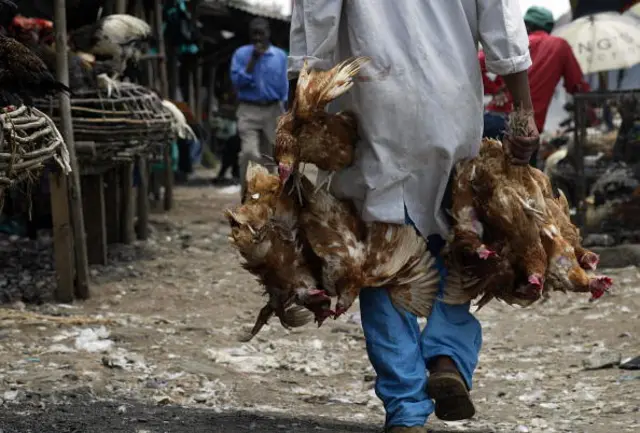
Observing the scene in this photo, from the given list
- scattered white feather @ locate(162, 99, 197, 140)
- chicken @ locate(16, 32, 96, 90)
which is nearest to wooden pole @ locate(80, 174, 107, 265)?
scattered white feather @ locate(162, 99, 197, 140)

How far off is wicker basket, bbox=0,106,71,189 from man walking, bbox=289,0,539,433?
3.11ft

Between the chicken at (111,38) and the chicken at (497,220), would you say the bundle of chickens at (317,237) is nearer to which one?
the chicken at (497,220)

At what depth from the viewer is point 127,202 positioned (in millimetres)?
9789

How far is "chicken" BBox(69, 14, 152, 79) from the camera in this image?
816 centimetres

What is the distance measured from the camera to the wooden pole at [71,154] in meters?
6.93

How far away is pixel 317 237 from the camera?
165 inches

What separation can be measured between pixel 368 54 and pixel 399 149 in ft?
1.19

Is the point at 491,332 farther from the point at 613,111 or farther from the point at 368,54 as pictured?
the point at 613,111

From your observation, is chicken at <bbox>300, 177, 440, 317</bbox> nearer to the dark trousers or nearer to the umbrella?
the umbrella

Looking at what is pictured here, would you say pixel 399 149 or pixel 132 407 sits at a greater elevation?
pixel 399 149

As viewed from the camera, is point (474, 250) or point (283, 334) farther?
point (283, 334)

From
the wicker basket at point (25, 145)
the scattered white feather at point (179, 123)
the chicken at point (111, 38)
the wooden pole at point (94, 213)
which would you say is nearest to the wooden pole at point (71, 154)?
the chicken at point (111, 38)

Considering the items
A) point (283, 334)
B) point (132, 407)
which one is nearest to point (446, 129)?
point (132, 407)

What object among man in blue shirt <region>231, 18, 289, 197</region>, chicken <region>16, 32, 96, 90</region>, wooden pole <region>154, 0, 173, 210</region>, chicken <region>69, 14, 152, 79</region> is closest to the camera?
chicken <region>16, 32, 96, 90</region>
